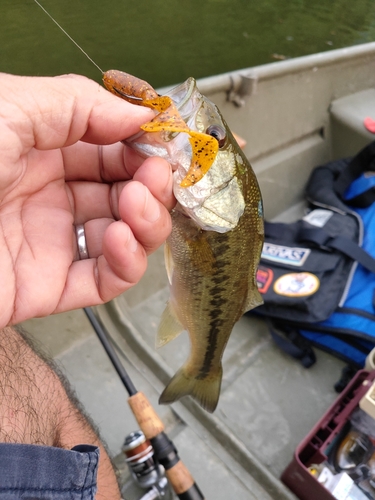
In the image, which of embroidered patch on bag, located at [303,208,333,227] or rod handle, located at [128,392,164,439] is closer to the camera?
rod handle, located at [128,392,164,439]

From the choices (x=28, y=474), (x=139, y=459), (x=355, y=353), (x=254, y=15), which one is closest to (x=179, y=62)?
(x=254, y=15)

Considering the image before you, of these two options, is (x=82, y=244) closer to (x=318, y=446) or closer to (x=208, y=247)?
(x=208, y=247)

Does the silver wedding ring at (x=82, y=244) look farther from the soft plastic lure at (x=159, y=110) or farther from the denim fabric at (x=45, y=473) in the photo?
the denim fabric at (x=45, y=473)

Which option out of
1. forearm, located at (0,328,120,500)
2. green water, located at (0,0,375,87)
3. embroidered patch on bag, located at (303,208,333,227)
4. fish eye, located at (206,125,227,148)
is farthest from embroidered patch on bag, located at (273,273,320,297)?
green water, located at (0,0,375,87)

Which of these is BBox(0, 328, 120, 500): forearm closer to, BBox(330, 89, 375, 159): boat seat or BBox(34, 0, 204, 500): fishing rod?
BBox(34, 0, 204, 500): fishing rod

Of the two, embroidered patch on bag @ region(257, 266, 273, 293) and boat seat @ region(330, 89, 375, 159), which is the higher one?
boat seat @ region(330, 89, 375, 159)
